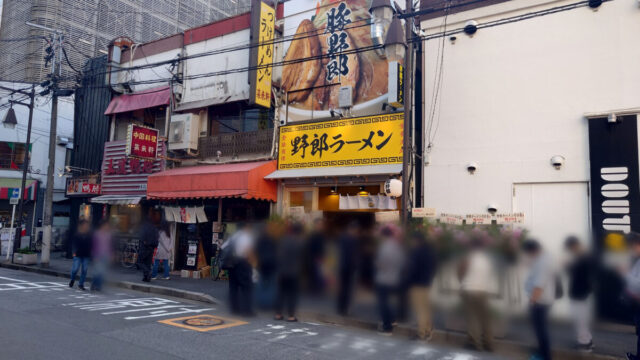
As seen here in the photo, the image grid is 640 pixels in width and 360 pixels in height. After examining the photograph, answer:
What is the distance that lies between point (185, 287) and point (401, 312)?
697cm

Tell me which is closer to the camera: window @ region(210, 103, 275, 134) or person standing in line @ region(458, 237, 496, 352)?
person standing in line @ region(458, 237, 496, 352)

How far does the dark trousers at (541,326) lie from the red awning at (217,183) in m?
8.95

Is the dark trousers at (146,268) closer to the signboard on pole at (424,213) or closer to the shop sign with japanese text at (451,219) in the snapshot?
the signboard on pole at (424,213)

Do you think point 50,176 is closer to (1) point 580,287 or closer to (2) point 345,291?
(2) point 345,291

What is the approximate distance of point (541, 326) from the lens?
609 cm

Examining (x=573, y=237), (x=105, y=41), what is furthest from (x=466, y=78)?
(x=105, y=41)

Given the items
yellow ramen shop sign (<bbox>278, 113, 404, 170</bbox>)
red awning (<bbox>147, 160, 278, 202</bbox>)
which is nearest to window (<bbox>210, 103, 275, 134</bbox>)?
yellow ramen shop sign (<bbox>278, 113, 404, 170</bbox>)

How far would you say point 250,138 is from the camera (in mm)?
15344

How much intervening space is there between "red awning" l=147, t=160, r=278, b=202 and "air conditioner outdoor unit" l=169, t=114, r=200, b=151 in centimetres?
96

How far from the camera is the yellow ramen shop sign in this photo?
1216 centimetres

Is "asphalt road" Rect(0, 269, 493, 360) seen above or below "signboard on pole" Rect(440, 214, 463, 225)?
below

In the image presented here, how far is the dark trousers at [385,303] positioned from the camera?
7930mm

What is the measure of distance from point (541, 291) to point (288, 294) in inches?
187

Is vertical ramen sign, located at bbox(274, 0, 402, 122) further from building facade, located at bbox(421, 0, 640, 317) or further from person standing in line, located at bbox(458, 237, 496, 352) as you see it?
person standing in line, located at bbox(458, 237, 496, 352)
